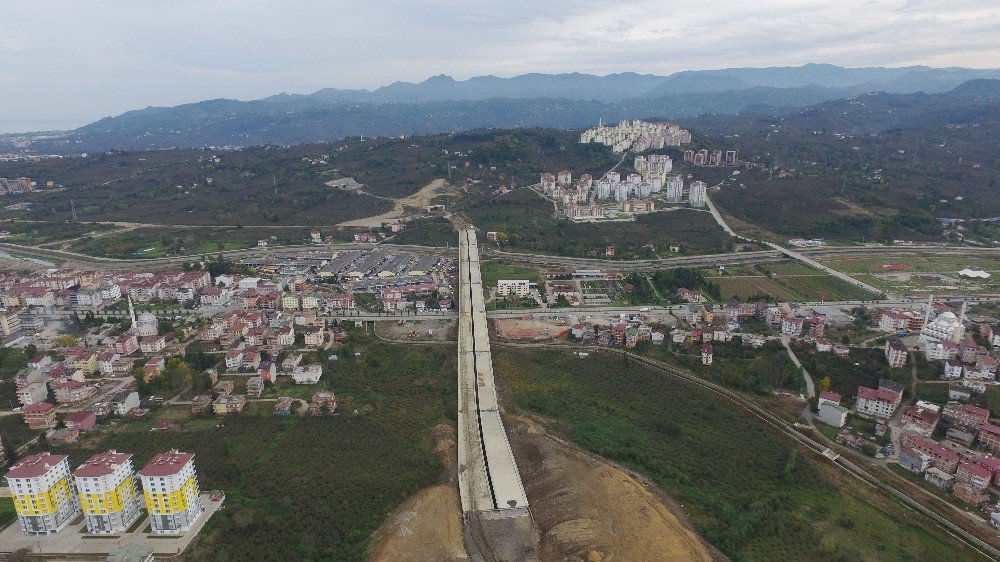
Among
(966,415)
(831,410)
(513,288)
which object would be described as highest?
(513,288)

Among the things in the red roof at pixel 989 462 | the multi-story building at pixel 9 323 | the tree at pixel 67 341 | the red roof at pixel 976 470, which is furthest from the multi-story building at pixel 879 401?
the multi-story building at pixel 9 323

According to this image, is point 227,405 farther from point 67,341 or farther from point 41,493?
point 67,341

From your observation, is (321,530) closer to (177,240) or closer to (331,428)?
(331,428)

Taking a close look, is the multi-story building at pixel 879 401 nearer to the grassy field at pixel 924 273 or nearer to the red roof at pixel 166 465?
the grassy field at pixel 924 273

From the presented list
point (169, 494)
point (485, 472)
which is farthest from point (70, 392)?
point (485, 472)

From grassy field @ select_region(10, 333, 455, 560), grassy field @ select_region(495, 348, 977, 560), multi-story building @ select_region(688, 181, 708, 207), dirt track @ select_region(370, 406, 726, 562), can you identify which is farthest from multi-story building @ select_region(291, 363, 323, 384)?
multi-story building @ select_region(688, 181, 708, 207)
